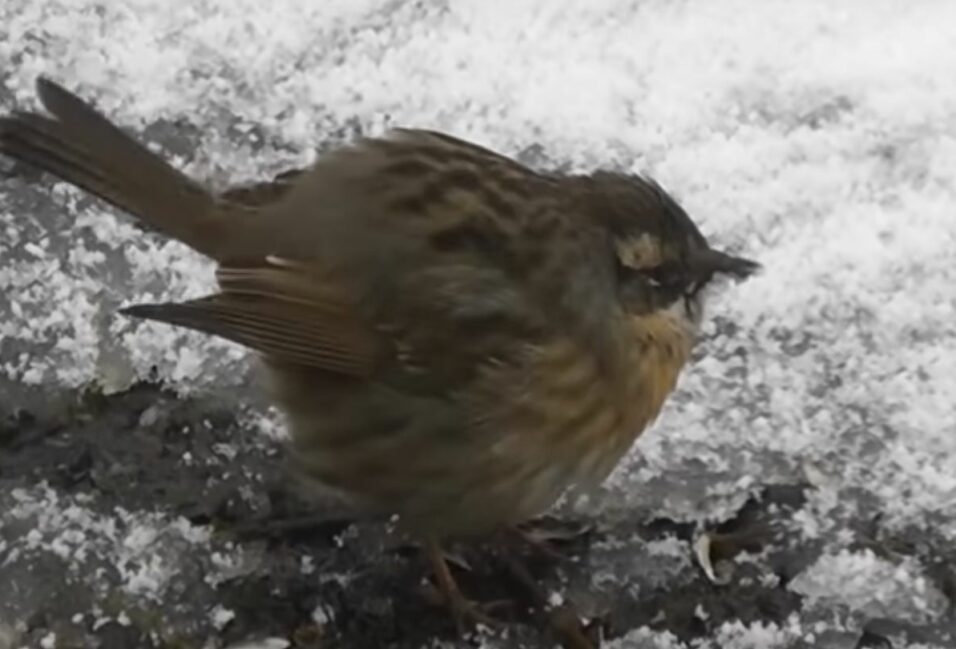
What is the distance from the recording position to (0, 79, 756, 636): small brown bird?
293cm

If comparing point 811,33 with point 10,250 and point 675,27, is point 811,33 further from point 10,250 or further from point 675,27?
point 10,250

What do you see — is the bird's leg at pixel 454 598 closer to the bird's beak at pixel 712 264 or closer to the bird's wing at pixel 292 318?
the bird's wing at pixel 292 318

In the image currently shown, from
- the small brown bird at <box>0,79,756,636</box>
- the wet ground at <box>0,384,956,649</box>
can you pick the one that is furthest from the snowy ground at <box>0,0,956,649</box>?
the small brown bird at <box>0,79,756,636</box>

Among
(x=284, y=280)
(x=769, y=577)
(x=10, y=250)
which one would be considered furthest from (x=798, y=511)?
(x=10, y=250)

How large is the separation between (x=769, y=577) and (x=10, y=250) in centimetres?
124

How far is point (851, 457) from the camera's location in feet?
10.2

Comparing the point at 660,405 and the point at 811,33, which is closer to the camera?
the point at 660,405

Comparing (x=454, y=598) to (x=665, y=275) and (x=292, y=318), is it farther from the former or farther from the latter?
(x=665, y=275)

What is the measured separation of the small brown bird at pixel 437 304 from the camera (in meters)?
2.93

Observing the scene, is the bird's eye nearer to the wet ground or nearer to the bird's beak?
the bird's beak

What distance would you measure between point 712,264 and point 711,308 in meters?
0.25

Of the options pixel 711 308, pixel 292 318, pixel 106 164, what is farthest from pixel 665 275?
pixel 106 164

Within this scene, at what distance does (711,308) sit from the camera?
3.38 m

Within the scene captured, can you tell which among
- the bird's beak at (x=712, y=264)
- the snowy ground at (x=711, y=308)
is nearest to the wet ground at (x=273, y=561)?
the snowy ground at (x=711, y=308)
